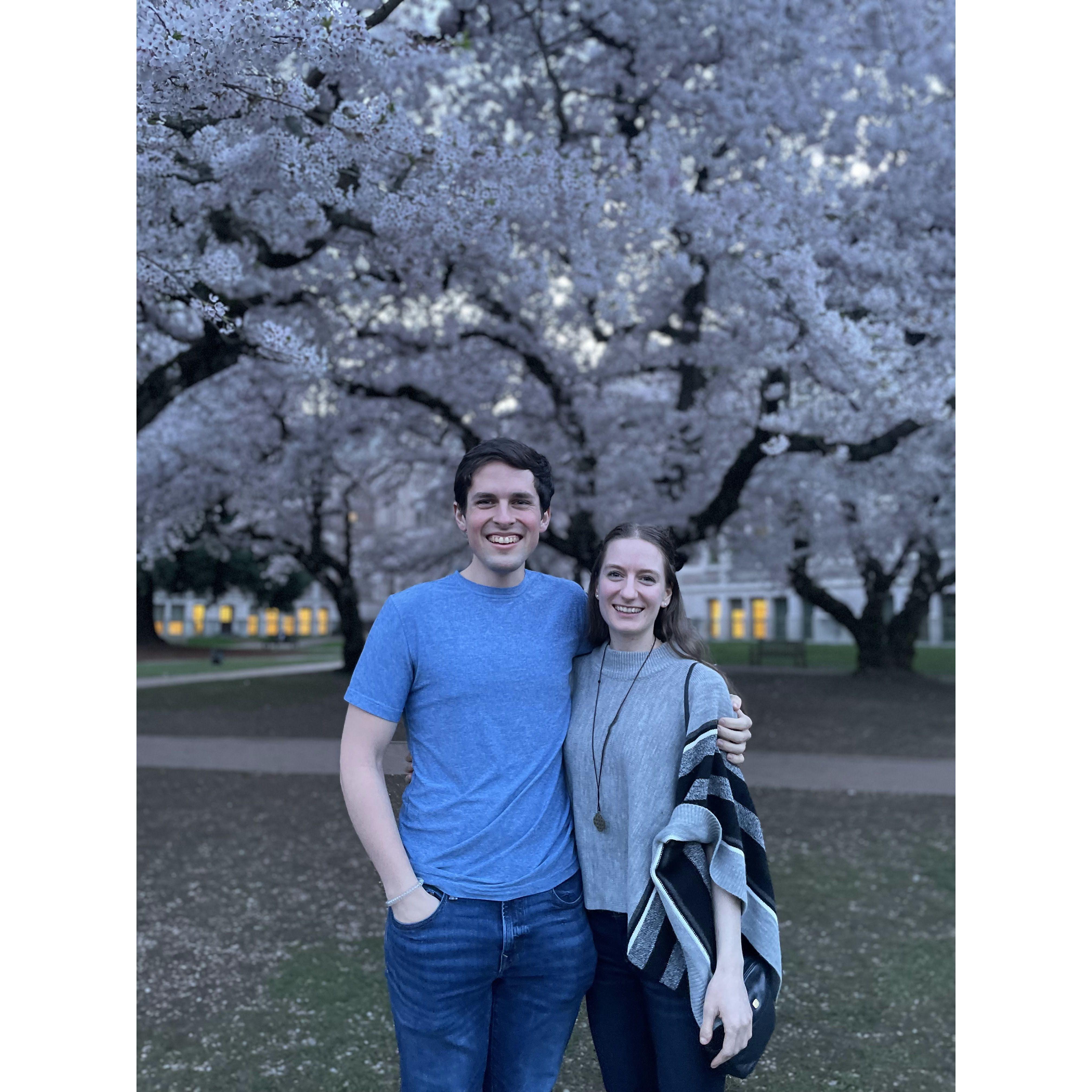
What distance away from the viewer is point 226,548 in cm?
2470

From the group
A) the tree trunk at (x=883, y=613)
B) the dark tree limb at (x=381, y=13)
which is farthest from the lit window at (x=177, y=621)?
the dark tree limb at (x=381, y=13)

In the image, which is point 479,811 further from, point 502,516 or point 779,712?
point 779,712

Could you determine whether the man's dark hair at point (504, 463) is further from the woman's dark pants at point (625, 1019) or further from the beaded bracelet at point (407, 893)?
the woman's dark pants at point (625, 1019)

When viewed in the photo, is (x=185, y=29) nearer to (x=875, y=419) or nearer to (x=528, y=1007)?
(x=528, y=1007)

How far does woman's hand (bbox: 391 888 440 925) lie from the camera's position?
2.28 metres

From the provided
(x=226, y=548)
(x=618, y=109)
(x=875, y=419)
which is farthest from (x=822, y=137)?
(x=226, y=548)

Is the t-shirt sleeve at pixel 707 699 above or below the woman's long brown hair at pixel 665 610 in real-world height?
below

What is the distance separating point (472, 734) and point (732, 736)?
23.8 inches

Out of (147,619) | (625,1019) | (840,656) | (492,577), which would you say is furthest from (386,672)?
(147,619)

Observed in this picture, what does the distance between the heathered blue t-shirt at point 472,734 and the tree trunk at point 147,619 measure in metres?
32.3

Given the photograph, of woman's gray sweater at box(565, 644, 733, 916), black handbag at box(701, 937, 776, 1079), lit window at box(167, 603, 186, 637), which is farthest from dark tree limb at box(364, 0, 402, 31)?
lit window at box(167, 603, 186, 637)

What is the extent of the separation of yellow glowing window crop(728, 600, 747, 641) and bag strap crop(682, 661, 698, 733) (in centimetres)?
5091

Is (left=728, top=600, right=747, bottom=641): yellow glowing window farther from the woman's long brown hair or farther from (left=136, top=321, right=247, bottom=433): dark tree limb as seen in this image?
the woman's long brown hair

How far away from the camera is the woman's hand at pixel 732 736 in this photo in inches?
91.6
